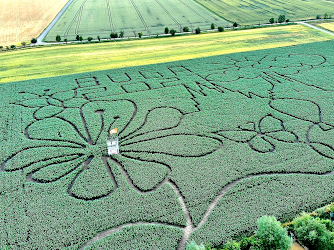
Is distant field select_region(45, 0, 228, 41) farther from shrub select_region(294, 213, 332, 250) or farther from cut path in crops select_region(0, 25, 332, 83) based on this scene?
shrub select_region(294, 213, 332, 250)

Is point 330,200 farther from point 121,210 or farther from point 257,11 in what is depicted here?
point 257,11

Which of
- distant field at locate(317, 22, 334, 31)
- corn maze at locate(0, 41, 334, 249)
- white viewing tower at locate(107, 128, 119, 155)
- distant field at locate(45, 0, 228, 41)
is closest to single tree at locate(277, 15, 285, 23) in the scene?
distant field at locate(317, 22, 334, 31)

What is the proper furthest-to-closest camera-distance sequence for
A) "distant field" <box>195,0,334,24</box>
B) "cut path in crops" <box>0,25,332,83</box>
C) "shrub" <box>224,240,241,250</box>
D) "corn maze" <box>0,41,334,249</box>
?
"distant field" <box>195,0,334,24</box>, "cut path in crops" <box>0,25,332,83</box>, "corn maze" <box>0,41,334,249</box>, "shrub" <box>224,240,241,250</box>

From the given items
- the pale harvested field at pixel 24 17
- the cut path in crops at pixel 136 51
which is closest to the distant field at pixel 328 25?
the cut path in crops at pixel 136 51

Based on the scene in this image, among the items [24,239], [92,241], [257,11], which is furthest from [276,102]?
[257,11]


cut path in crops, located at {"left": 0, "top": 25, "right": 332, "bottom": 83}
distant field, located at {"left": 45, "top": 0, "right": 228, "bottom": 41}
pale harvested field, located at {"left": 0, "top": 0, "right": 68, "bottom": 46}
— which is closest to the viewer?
cut path in crops, located at {"left": 0, "top": 25, "right": 332, "bottom": 83}

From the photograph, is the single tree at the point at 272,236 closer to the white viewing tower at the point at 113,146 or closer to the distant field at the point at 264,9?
the white viewing tower at the point at 113,146
